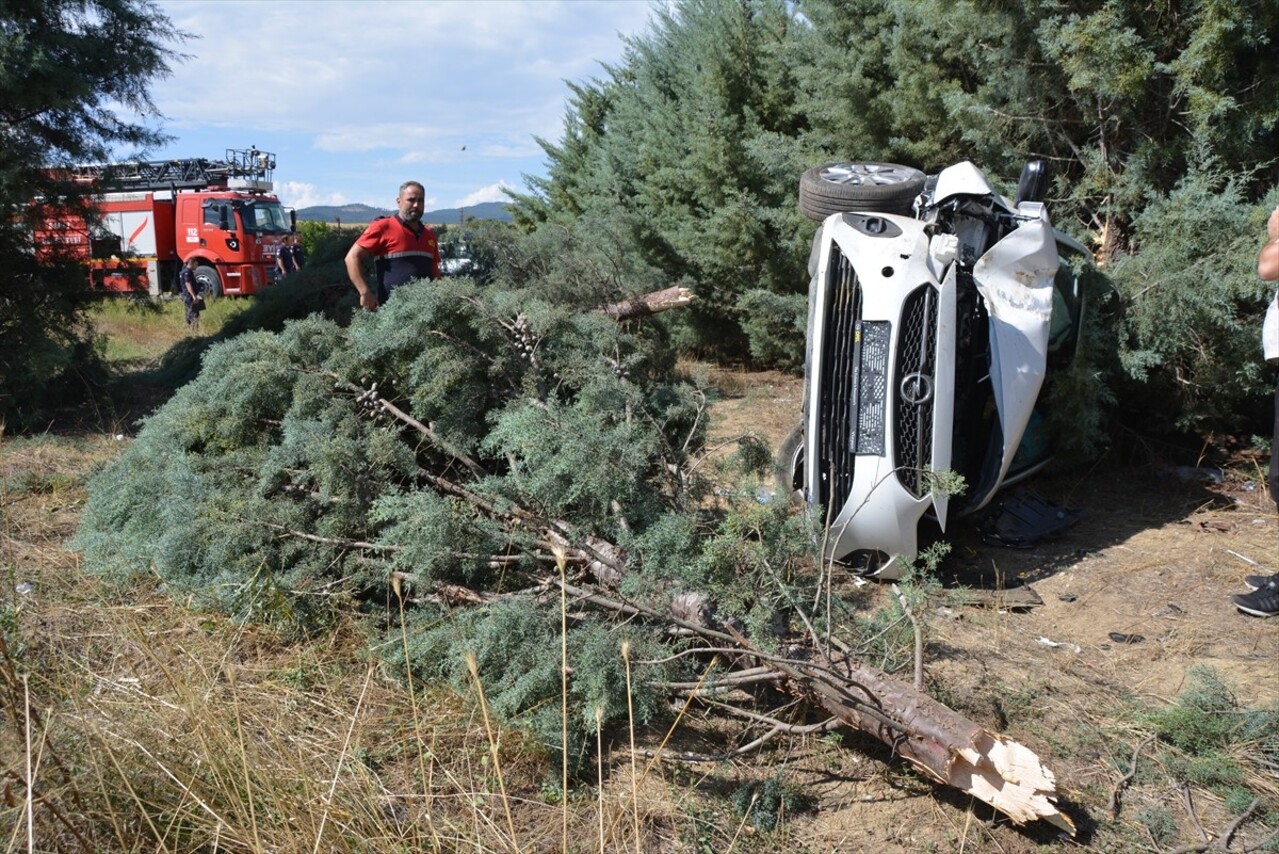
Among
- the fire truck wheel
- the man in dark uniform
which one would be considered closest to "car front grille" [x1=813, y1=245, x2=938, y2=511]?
the man in dark uniform

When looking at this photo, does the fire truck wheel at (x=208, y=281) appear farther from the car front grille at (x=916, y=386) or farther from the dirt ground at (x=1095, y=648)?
the car front grille at (x=916, y=386)

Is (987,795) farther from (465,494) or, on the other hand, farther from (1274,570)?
(1274,570)

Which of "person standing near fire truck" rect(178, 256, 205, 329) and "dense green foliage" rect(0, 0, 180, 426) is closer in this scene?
"dense green foliage" rect(0, 0, 180, 426)

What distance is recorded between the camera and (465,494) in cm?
406

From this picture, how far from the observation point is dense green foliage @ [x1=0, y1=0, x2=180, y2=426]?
25.9ft

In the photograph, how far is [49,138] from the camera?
854 centimetres

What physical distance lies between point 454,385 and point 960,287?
2.69 meters

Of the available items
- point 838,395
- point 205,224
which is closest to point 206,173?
point 205,224

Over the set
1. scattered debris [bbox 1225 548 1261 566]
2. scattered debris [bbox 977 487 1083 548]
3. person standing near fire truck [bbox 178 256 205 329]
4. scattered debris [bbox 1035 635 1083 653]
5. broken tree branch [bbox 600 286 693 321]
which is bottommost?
scattered debris [bbox 1035 635 1083 653]

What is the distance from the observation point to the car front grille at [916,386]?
14.5 ft

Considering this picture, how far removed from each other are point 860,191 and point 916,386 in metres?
1.33

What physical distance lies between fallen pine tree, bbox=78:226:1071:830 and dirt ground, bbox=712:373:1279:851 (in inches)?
9.8

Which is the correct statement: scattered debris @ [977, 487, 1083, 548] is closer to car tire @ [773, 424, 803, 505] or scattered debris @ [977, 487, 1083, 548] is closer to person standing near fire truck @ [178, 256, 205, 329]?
car tire @ [773, 424, 803, 505]

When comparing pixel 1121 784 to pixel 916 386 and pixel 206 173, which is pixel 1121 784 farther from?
pixel 206 173
